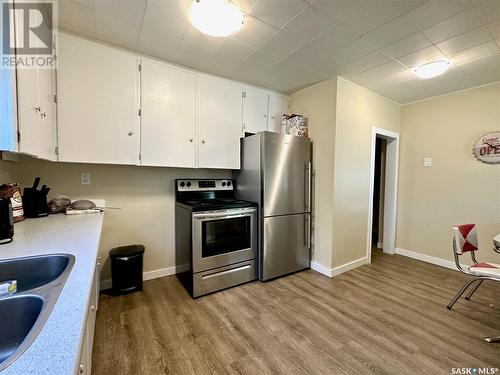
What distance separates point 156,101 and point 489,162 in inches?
154

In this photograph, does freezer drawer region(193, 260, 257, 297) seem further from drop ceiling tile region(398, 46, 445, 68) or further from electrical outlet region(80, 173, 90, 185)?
drop ceiling tile region(398, 46, 445, 68)

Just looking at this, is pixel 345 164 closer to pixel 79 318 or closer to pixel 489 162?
pixel 489 162

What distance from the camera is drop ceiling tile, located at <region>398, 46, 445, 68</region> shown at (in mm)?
2066

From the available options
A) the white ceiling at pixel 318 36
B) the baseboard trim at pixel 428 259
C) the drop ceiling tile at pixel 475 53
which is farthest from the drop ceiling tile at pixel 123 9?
the baseboard trim at pixel 428 259

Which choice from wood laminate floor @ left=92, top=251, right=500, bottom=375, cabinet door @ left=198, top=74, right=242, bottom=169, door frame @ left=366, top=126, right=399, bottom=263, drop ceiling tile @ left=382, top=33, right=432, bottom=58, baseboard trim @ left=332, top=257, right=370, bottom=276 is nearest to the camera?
wood laminate floor @ left=92, top=251, right=500, bottom=375

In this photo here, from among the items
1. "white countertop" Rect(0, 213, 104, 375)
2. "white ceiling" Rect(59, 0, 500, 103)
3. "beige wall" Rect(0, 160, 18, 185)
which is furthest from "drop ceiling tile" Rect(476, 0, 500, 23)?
"beige wall" Rect(0, 160, 18, 185)

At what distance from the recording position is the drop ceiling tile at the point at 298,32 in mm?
1651

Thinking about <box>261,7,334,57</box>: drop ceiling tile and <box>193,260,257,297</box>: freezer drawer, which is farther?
<box>193,260,257,297</box>: freezer drawer

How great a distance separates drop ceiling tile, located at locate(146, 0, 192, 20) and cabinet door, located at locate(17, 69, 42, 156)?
0.89 meters

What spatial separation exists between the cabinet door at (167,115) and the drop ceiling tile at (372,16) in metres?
1.62

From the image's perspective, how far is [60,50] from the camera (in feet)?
5.91

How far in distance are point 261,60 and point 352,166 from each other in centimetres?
168

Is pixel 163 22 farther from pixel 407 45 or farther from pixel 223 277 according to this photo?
pixel 223 277

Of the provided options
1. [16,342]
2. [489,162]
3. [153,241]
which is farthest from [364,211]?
[16,342]
